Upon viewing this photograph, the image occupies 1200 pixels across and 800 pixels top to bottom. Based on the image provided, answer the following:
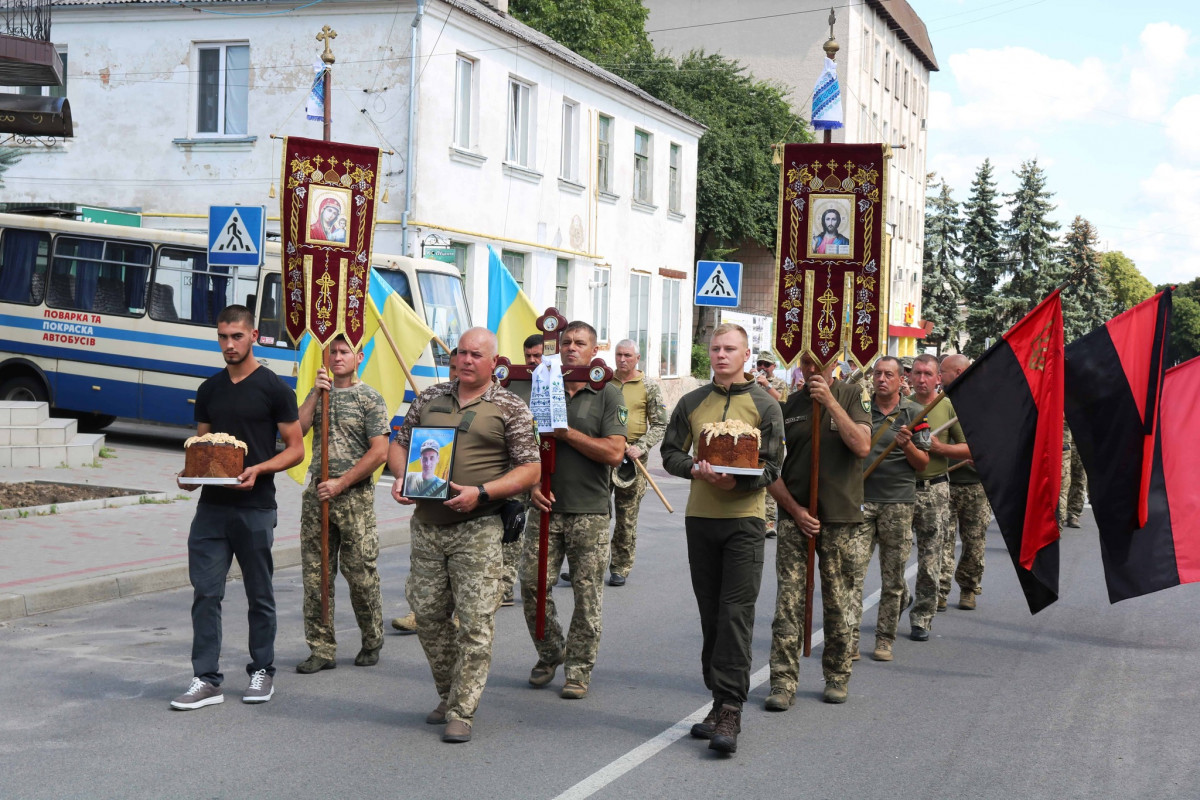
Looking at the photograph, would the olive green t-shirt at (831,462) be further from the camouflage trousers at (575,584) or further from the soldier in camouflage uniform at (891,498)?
the soldier in camouflage uniform at (891,498)

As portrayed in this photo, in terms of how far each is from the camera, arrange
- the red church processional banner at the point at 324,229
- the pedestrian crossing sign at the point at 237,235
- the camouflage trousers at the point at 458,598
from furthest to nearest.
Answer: the pedestrian crossing sign at the point at 237,235, the red church processional banner at the point at 324,229, the camouflage trousers at the point at 458,598

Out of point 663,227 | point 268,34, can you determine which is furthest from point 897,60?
point 268,34

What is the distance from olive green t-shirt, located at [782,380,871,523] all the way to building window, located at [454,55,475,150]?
18812mm

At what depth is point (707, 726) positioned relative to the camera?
253 inches

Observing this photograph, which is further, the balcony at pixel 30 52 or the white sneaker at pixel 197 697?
the balcony at pixel 30 52

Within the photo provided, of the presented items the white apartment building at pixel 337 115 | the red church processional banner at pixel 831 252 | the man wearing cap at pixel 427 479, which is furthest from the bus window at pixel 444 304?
the man wearing cap at pixel 427 479

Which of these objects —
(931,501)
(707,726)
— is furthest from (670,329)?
(707,726)

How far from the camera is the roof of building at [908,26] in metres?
56.0

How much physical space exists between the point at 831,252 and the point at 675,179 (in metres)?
28.2

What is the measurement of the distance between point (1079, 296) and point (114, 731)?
61816mm

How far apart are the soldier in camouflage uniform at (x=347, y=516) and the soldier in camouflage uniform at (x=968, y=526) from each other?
4968 mm

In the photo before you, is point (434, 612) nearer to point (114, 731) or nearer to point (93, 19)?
point (114, 731)

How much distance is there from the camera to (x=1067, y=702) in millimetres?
7477

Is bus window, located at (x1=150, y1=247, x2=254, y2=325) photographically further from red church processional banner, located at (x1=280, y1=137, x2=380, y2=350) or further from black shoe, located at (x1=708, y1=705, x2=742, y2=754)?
black shoe, located at (x1=708, y1=705, x2=742, y2=754)
